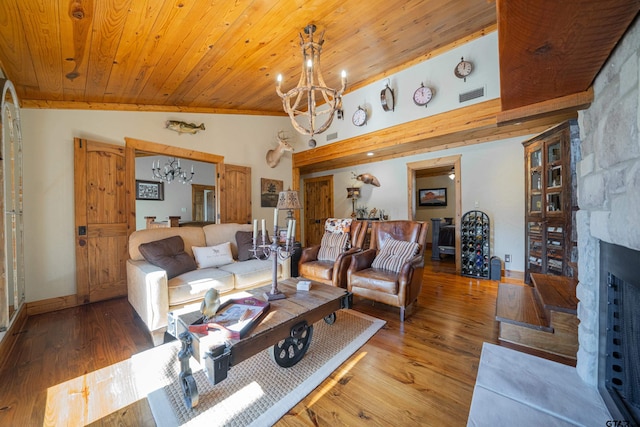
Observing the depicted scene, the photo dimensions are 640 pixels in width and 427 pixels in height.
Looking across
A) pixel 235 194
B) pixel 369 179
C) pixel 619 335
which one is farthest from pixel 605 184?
pixel 235 194

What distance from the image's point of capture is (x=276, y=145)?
206 inches

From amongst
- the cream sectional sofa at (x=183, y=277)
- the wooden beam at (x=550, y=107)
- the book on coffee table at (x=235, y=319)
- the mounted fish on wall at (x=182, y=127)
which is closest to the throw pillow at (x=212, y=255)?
the cream sectional sofa at (x=183, y=277)

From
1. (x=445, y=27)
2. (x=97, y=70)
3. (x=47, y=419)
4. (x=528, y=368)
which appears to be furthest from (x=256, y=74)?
(x=528, y=368)

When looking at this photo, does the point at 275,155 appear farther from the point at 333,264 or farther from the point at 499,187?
the point at 499,187

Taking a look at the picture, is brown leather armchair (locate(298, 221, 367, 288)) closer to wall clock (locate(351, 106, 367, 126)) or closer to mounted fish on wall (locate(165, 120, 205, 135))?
wall clock (locate(351, 106, 367, 126))

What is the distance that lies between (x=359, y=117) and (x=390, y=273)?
3021 millimetres

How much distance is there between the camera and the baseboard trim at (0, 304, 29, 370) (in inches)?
74.2

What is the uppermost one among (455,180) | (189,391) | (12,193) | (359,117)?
(359,117)

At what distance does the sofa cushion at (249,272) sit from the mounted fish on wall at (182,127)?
2318 mm

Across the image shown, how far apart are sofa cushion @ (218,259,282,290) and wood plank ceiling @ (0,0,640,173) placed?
2.37m

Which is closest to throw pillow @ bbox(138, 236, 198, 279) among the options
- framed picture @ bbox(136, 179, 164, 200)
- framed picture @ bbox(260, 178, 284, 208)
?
framed picture @ bbox(260, 178, 284, 208)

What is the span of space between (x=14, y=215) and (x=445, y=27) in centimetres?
505

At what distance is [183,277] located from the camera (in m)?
2.50

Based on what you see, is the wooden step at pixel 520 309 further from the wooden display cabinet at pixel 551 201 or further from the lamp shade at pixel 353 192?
the lamp shade at pixel 353 192
